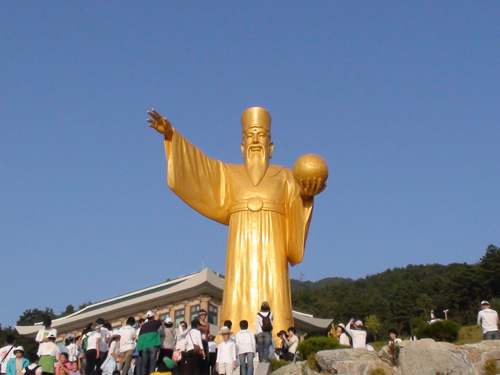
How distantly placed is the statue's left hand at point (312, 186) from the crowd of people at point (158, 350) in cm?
323

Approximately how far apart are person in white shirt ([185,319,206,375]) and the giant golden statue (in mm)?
3477

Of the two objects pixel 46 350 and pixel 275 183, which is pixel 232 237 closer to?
pixel 275 183

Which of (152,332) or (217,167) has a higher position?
(217,167)

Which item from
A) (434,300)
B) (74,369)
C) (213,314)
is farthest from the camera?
(434,300)

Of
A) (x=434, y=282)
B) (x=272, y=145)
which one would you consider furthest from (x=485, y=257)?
(x=272, y=145)

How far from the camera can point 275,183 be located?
11.7 metres

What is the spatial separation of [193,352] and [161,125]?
4.66m

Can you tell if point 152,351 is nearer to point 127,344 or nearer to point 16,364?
point 127,344

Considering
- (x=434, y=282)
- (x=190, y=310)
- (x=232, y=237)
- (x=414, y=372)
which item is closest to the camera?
(x=414, y=372)

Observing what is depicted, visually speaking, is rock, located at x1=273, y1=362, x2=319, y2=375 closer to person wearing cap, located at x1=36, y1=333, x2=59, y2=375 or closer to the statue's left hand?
person wearing cap, located at x1=36, y1=333, x2=59, y2=375

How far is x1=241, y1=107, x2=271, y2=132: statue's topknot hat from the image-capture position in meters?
12.1

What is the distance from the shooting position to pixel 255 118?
39.8 ft

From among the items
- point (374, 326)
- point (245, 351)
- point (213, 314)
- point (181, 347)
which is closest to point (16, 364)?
point (181, 347)

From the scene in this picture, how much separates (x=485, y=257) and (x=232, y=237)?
89.9 feet
